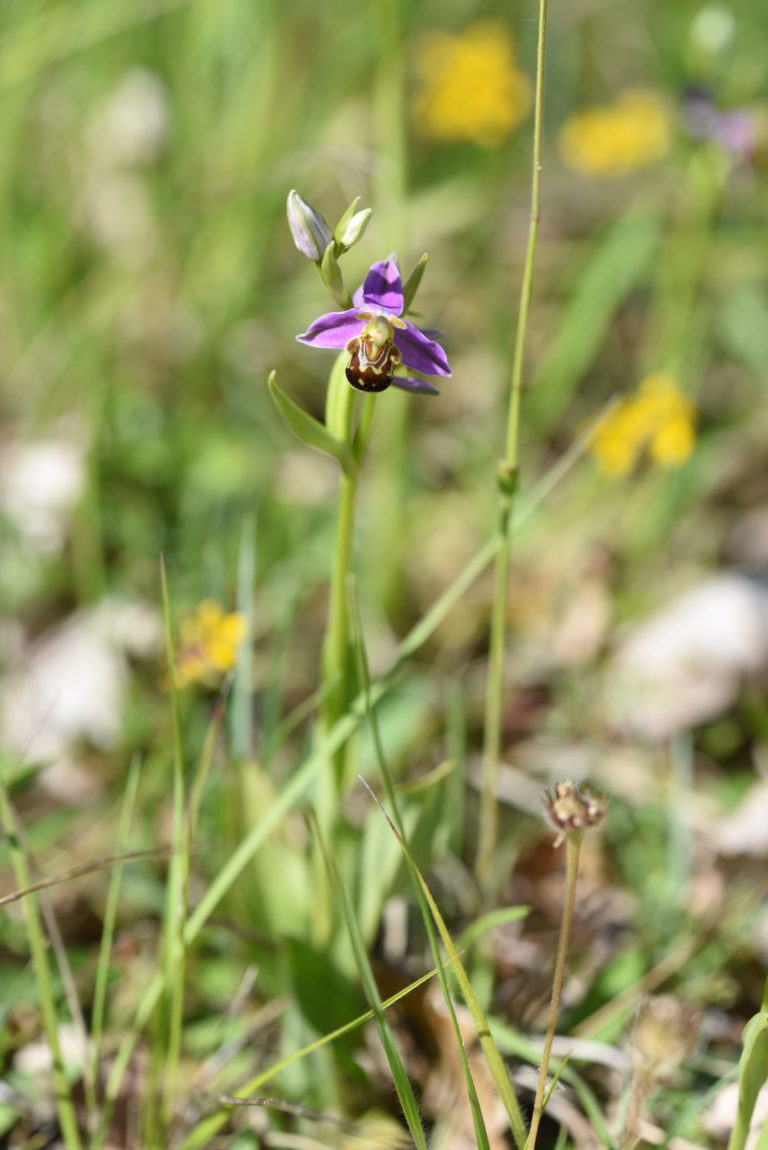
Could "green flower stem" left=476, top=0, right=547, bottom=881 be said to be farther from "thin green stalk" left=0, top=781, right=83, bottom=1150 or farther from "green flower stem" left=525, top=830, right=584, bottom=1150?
"thin green stalk" left=0, top=781, right=83, bottom=1150

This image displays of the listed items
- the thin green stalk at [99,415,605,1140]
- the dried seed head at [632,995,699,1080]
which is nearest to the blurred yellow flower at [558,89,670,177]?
the thin green stalk at [99,415,605,1140]

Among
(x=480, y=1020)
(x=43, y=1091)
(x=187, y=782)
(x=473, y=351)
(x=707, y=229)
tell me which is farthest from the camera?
(x=473, y=351)

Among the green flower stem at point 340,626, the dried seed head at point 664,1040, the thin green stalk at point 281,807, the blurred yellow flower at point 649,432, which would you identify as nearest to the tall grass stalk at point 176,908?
the thin green stalk at point 281,807

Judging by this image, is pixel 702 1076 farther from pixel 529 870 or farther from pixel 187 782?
pixel 187 782

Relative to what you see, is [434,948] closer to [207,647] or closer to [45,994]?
[45,994]

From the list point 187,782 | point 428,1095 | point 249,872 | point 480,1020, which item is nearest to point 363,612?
point 187,782

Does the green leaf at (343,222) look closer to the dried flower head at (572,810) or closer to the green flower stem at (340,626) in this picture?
the green flower stem at (340,626)
